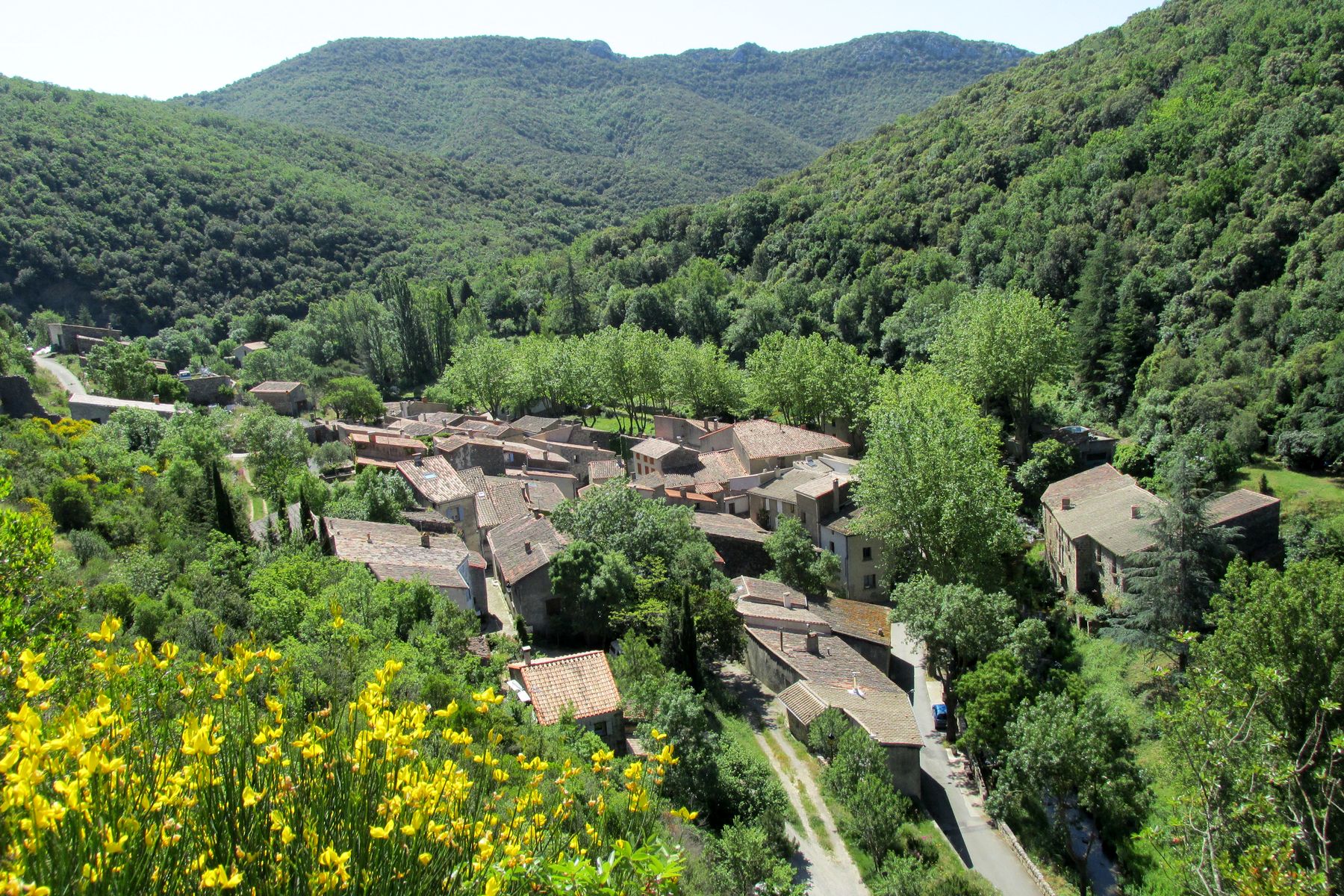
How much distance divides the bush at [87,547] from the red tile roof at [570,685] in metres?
13.2

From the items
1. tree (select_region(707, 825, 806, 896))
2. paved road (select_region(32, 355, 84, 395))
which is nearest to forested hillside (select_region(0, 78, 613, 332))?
paved road (select_region(32, 355, 84, 395))

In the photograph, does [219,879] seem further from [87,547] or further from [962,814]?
[87,547]

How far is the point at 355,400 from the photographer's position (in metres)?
64.4

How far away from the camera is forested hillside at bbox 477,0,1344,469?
47.4m

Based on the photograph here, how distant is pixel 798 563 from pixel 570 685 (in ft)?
50.6

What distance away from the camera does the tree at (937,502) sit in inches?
1368

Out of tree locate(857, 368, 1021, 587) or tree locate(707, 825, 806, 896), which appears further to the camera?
tree locate(857, 368, 1021, 587)

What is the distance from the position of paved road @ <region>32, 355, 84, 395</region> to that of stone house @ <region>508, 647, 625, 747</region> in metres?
45.2

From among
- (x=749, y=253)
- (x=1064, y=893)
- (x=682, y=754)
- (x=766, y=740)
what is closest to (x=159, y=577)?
(x=682, y=754)

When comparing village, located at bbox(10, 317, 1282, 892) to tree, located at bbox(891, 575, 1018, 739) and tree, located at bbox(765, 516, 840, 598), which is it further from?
tree, located at bbox(891, 575, 1018, 739)

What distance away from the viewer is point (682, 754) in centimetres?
2123

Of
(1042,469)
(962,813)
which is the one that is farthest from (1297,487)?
(962,813)

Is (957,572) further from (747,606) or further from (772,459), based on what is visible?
(772,459)

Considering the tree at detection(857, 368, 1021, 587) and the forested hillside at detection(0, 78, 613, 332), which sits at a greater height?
the forested hillside at detection(0, 78, 613, 332)
